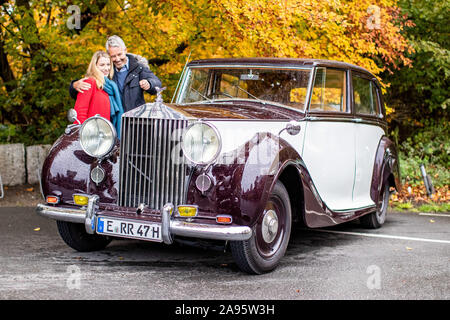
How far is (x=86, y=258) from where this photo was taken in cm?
485

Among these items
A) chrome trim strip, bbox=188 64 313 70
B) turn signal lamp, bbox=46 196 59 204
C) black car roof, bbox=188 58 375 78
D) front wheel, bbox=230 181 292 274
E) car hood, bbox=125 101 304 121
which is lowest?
front wheel, bbox=230 181 292 274

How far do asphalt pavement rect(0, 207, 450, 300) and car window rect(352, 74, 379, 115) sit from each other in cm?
144

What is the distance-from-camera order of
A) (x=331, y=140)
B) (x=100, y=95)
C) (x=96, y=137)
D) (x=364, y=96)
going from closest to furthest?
(x=96, y=137) → (x=331, y=140) → (x=100, y=95) → (x=364, y=96)

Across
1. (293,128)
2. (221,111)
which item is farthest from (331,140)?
(221,111)

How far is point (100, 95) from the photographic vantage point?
18.8 feet

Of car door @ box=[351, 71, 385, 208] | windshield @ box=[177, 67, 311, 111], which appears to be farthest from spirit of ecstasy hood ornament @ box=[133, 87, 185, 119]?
car door @ box=[351, 71, 385, 208]

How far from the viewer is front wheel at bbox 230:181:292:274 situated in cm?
425

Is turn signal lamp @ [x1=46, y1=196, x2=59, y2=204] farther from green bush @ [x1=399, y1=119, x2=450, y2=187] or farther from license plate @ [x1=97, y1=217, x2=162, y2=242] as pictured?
green bush @ [x1=399, y1=119, x2=450, y2=187]

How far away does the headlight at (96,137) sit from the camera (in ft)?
15.1

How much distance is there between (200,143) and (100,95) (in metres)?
1.97

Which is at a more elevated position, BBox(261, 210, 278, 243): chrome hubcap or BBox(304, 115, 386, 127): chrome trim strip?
BBox(304, 115, 386, 127): chrome trim strip

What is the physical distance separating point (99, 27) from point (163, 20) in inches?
45.0

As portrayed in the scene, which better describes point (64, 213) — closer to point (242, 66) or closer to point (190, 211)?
point (190, 211)

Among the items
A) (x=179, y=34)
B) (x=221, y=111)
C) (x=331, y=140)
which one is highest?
(x=179, y=34)
